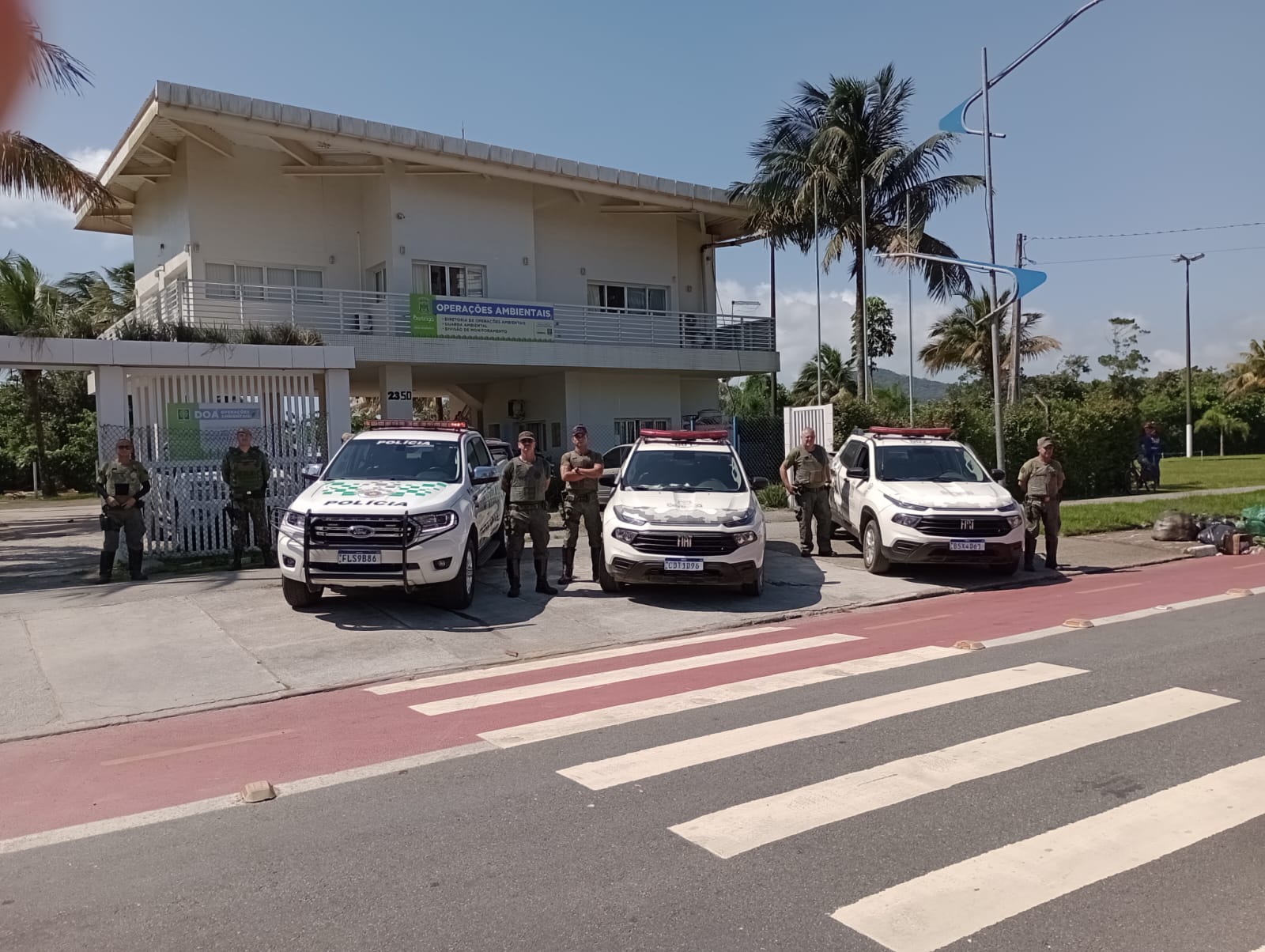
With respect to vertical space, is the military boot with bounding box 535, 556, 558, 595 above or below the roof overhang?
below

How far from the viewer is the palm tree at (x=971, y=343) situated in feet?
131

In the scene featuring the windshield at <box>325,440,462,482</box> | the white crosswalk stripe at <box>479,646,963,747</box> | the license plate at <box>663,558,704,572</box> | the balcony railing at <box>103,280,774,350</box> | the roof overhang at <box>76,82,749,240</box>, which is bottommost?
the white crosswalk stripe at <box>479,646,963,747</box>

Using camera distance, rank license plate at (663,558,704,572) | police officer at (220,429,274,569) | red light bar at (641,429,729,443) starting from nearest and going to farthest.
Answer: license plate at (663,558,704,572)
red light bar at (641,429,729,443)
police officer at (220,429,274,569)

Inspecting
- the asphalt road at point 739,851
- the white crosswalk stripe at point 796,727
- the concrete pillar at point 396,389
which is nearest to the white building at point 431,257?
the concrete pillar at point 396,389

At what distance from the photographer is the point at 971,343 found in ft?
134

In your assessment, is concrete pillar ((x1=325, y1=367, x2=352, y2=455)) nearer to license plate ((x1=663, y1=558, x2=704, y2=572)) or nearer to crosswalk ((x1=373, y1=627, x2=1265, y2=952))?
license plate ((x1=663, y1=558, x2=704, y2=572))

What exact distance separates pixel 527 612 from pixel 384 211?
53.5ft

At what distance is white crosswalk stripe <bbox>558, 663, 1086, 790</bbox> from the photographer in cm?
536

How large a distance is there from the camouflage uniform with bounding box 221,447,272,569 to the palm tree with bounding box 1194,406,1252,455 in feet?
171

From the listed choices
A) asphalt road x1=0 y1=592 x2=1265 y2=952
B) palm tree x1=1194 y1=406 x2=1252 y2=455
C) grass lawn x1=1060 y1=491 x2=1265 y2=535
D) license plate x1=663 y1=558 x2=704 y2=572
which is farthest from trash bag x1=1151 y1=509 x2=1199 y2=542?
palm tree x1=1194 y1=406 x2=1252 y2=455

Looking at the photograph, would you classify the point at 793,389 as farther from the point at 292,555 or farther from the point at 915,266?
the point at 292,555

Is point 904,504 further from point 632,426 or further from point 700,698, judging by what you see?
point 632,426

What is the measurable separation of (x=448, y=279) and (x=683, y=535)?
52.1 feet

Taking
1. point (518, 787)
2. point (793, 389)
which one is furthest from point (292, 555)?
point (793, 389)
